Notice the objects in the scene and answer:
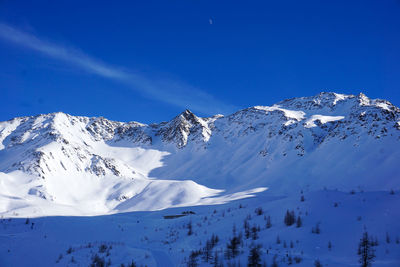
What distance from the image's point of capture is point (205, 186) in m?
66.8

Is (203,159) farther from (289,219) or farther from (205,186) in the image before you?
(289,219)

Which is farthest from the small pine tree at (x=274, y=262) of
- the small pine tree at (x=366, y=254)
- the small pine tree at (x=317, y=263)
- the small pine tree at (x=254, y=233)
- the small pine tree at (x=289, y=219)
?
the small pine tree at (x=289, y=219)

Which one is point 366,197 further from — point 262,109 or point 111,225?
point 262,109

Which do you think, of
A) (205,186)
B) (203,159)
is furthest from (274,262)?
(203,159)

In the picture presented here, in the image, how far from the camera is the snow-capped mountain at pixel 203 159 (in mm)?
49750

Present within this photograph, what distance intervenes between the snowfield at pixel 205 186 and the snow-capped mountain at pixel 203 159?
345 millimetres

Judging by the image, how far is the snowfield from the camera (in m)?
10.3

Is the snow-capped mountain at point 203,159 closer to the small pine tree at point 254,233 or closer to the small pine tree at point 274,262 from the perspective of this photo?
the small pine tree at point 254,233

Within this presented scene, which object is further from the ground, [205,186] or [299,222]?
[205,186]

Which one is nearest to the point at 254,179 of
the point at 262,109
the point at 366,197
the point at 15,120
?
the point at 262,109

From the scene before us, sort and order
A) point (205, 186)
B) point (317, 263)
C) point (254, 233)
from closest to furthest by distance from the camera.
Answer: point (317, 263) < point (254, 233) < point (205, 186)

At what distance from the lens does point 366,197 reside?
12156 millimetres

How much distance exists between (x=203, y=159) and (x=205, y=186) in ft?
70.2

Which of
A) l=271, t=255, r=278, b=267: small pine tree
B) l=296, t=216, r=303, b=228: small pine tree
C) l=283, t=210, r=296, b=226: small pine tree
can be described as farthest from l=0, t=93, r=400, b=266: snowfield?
l=283, t=210, r=296, b=226: small pine tree
